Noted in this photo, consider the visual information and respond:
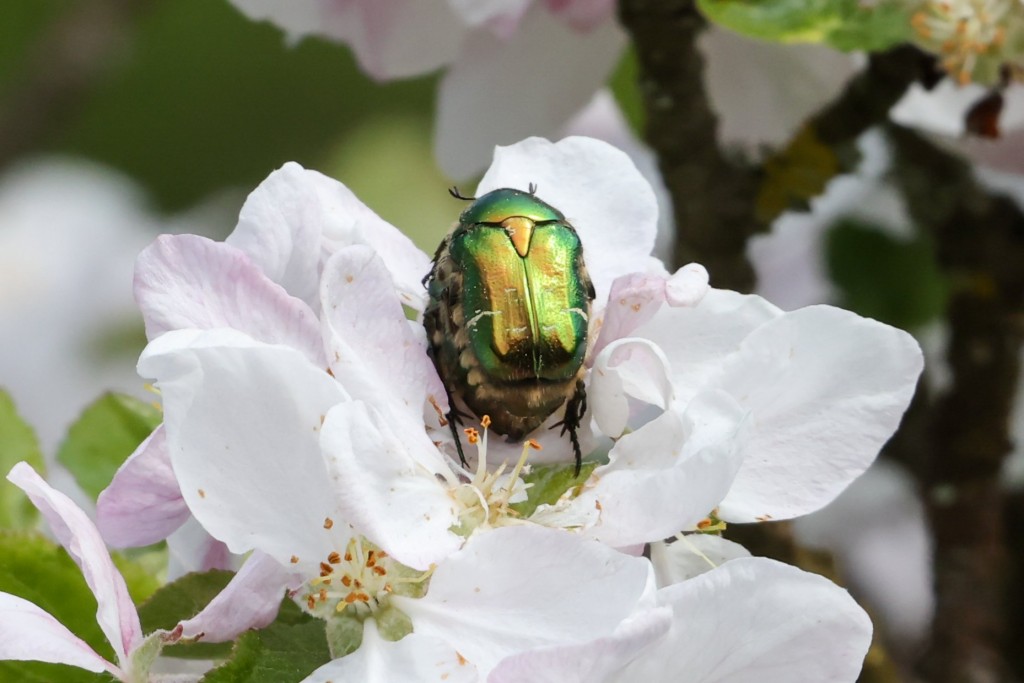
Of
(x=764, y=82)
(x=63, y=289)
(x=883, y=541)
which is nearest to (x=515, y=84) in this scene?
(x=764, y=82)

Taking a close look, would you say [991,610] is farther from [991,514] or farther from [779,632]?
[779,632]

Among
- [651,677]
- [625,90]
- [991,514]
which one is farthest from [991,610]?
[651,677]

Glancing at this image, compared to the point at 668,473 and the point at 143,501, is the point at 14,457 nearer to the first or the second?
the point at 143,501

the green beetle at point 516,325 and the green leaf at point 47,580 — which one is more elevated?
the green beetle at point 516,325

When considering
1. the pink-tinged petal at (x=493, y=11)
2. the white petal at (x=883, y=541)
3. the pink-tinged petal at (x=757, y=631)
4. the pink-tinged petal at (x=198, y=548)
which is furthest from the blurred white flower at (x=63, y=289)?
the pink-tinged petal at (x=757, y=631)

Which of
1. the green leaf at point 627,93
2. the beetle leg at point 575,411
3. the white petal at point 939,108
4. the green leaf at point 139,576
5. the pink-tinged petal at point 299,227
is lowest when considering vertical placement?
the green leaf at point 627,93

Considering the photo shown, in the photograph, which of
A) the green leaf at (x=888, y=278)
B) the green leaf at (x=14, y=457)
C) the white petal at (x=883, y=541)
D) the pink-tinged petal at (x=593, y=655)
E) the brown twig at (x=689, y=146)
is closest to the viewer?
the pink-tinged petal at (x=593, y=655)

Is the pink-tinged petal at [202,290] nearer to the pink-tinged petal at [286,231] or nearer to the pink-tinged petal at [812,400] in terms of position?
the pink-tinged petal at [286,231]
